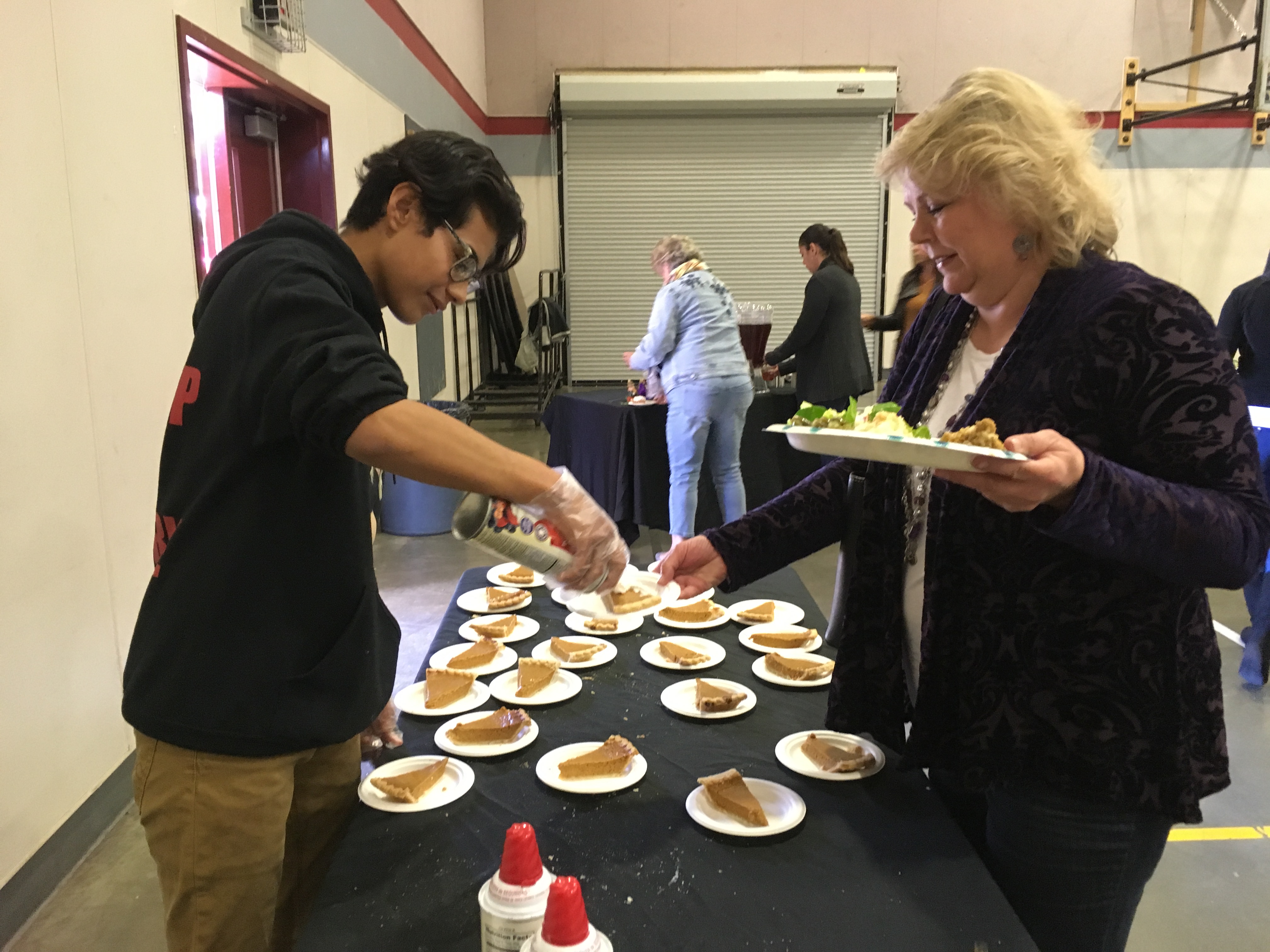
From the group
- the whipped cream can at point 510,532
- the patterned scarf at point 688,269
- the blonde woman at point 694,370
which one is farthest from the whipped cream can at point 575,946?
the patterned scarf at point 688,269

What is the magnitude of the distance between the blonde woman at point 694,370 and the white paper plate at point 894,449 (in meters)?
3.08

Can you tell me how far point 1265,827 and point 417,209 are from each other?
2.73 meters

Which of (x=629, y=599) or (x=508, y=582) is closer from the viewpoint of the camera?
(x=629, y=599)

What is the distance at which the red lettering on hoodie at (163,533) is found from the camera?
1.13 metres

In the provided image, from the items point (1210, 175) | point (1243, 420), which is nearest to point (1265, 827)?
point (1243, 420)

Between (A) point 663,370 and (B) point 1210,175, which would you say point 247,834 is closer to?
(A) point 663,370

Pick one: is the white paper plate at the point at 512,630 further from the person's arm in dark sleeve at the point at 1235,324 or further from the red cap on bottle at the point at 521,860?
the person's arm in dark sleeve at the point at 1235,324

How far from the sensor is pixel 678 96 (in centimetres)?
833

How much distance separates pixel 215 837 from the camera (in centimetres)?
114

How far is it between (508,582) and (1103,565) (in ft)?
5.26

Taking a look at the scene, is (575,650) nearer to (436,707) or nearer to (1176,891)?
(436,707)

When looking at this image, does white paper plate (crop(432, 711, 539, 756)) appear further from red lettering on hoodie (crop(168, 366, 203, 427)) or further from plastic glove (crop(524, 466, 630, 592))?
red lettering on hoodie (crop(168, 366, 203, 427))

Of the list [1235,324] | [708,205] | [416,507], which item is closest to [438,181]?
[1235,324]

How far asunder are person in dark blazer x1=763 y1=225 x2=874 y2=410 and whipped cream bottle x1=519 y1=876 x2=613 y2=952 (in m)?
4.03
